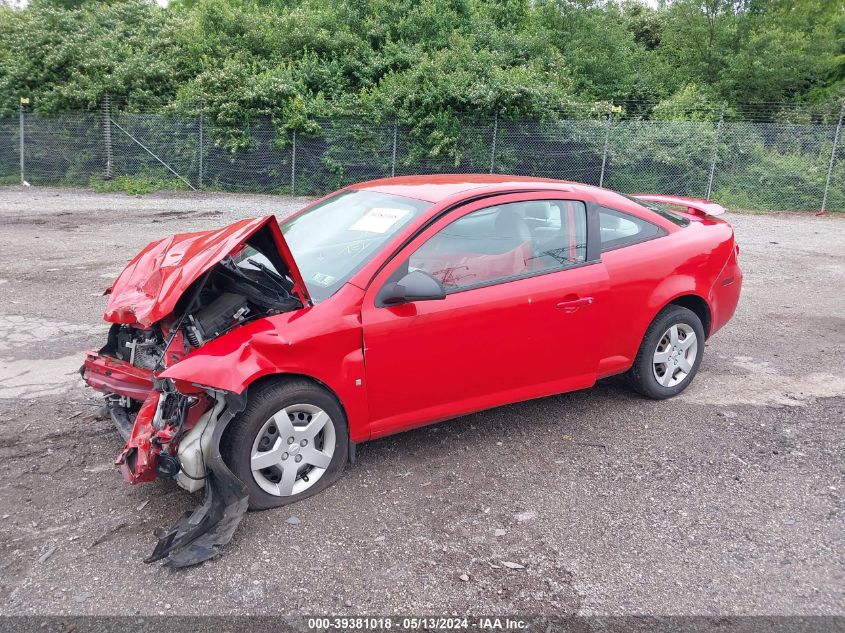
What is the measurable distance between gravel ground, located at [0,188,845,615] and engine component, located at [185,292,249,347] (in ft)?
2.80

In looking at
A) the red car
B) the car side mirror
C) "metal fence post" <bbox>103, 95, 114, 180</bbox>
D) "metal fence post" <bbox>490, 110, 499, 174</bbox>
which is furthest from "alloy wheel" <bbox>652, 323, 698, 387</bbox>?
"metal fence post" <bbox>103, 95, 114, 180</bbox>

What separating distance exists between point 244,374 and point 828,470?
3.40m

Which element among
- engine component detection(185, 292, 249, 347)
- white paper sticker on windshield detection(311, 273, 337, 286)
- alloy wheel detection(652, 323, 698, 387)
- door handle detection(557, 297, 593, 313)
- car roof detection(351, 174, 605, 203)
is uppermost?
car roof detection(351, 174, 605, 203)

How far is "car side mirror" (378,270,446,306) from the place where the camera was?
3.80m

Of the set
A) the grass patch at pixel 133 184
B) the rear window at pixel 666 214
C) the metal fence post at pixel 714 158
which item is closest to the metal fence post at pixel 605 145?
the metal fence post at pixel 714 158

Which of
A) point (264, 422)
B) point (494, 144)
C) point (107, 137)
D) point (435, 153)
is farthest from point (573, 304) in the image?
point (107, 137)

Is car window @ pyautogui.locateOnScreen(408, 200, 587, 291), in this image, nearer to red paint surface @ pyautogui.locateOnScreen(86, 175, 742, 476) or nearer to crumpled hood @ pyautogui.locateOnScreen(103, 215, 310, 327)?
red paint surface @ pyautogui.locateOnScreen(86, 175, 742, 476)

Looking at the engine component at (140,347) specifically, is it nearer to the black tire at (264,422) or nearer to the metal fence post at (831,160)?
the black tire at (264,422)

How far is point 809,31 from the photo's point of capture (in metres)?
25.8

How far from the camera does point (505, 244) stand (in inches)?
174

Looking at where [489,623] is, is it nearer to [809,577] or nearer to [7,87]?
[809,577]

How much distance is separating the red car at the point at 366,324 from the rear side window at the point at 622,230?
2 centimetres

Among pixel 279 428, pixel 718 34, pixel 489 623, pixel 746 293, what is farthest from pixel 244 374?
pixel 718 34

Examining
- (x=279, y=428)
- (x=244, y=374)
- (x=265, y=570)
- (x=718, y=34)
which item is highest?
(x=718, y=34)
